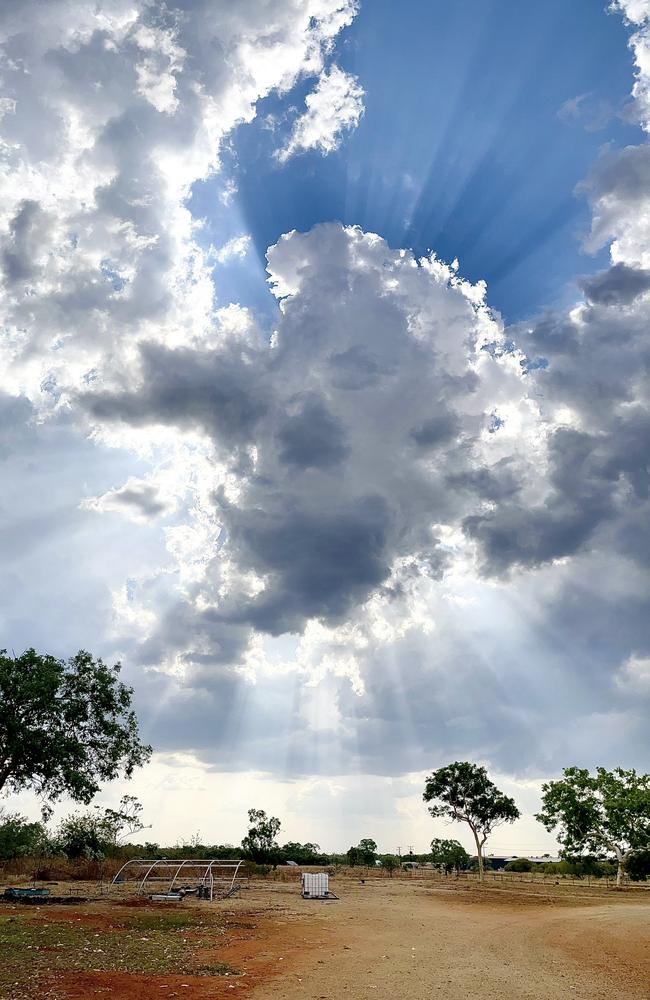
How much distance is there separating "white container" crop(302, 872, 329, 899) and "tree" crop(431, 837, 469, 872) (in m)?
52.9

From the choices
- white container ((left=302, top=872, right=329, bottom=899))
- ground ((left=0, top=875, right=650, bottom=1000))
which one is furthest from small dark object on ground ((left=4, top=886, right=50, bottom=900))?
white container ((left=302, top=872, right=329, bottom=899))

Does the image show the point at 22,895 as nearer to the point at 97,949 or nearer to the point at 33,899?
the point at 33,899

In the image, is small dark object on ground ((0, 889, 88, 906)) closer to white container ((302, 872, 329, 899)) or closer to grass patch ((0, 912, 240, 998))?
grass patch ((0, 912, 240, 998))

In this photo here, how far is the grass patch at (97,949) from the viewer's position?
58.3ft

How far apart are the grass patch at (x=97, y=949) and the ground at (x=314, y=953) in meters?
0.06

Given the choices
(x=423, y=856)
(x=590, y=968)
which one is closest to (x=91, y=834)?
(x=590, y=968)

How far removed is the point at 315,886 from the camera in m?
48.0

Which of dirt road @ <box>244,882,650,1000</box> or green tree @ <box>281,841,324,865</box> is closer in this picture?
dirt road @ <box>244,882,650,1000</box>

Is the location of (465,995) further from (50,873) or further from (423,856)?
(423,856)

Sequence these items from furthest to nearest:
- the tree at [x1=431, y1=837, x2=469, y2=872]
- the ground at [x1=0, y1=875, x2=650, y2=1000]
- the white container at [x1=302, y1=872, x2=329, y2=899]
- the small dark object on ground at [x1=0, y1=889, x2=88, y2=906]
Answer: the tree at [x1=431, y1=837, x2=469, y2=872], the white container at [x1=302, y1=872, x2=329, y2=899], the small dark object on ground at [x1=0, y1=889, x2=88, y2=906], the ground at [x1=0, y1=875, x2=650, y2=1000]

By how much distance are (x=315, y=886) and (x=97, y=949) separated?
101 feet

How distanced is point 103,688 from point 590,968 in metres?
28.7

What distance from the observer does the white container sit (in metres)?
47.3

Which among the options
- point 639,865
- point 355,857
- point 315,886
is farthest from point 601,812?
point 355,857
